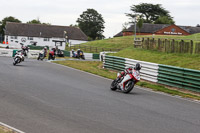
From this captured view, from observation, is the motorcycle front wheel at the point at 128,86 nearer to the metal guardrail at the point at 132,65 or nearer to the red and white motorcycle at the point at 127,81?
the red and white motorcycle at the point at 127,81

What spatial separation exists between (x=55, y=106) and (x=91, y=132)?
8.85 ft

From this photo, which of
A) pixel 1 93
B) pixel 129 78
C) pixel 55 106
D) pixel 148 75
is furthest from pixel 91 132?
pixel 148 75

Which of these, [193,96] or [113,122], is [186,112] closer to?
[113,122]

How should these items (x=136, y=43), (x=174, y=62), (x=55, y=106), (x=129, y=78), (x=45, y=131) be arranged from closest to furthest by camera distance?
1. (x=45, y=131)
2. (x=55, y=106)
3. (x=129, y=78)
4. (x=174, y=62)
5. (x=136, y=43)

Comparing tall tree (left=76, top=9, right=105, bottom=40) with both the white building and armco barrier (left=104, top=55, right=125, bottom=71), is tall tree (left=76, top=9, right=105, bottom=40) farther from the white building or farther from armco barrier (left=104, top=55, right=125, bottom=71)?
armco barrier (left=104, top=55, right=125, bottom=71)

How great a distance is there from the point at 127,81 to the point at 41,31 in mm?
99661

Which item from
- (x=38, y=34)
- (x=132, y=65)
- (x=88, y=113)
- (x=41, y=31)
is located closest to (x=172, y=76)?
(x=132, y=65)

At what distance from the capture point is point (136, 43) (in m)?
34.3

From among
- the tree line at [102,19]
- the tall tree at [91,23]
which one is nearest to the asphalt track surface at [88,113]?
the tree line at [102,19]

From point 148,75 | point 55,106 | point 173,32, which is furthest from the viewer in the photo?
point 173,32

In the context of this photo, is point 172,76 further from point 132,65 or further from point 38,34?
point 38,34

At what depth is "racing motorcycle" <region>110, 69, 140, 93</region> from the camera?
12.9 metres

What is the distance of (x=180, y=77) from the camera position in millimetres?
15664

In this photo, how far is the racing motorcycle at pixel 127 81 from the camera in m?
12.9
